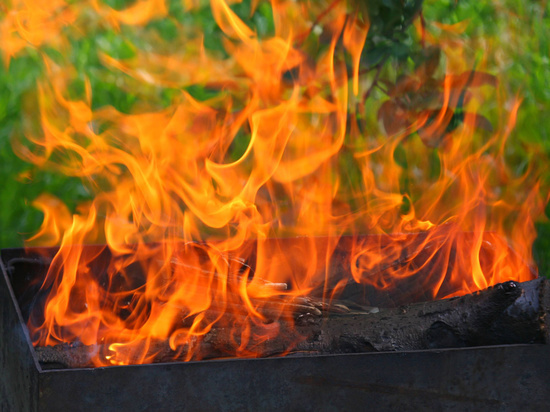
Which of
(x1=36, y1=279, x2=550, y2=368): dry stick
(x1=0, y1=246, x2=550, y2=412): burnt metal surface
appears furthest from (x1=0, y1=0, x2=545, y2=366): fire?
(x1=0, y1=246, x2=550, y2=412): burnt metal surface

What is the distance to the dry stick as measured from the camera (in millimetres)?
1603

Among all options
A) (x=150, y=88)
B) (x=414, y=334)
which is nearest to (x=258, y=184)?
(x=414, y=334)

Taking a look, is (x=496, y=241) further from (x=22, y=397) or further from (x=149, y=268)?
(x=22, y=397)

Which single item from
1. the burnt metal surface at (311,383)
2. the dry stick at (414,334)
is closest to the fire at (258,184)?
the dry stick at (414,334)

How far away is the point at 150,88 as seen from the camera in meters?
3.05

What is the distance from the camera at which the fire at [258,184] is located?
5.56 feet

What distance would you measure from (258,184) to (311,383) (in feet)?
2.73

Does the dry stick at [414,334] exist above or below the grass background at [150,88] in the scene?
below

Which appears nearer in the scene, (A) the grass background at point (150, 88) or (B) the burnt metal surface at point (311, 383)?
(B) the burnt metal surface at point (311, 383)

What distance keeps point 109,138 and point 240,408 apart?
1792mm

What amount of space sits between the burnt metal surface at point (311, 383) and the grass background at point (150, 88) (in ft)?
4.76

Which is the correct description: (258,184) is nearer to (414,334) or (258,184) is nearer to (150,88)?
(414,334)

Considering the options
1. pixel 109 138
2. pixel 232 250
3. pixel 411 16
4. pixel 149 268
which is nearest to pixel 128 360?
pixel 149 268

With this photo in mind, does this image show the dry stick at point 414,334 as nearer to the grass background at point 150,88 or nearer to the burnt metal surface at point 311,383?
the burnt metal surface at point 311,383
